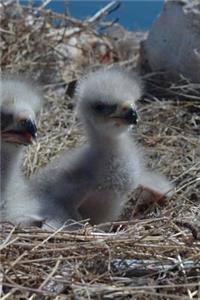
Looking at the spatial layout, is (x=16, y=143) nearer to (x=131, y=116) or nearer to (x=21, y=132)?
(x=21, y=132)

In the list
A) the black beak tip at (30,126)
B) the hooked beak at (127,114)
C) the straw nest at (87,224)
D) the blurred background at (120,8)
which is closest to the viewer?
the straw nest at (87,224)

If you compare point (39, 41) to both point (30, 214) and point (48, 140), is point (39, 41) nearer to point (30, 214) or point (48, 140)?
point (48, 140)

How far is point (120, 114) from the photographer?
10.9ft

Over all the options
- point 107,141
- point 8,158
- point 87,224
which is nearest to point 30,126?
point 8,158

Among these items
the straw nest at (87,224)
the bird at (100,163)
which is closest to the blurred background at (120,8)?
the straw nest at (87,224)

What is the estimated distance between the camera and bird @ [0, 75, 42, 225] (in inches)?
118

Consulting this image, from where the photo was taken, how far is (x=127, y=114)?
10.8 ft

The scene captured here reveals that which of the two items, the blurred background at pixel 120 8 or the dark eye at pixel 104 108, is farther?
the blurred background at pixel 120 8

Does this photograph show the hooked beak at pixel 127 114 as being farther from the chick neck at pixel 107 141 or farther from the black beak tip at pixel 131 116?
the chick neck at pixel 107 141

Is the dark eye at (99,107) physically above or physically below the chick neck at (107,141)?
above

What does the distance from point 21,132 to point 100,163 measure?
1.55 ft

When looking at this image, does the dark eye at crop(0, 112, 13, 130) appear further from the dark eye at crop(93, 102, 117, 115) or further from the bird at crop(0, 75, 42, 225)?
the dark eye at crop(93, 102, 117, 115)

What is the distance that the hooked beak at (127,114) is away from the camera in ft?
10.8

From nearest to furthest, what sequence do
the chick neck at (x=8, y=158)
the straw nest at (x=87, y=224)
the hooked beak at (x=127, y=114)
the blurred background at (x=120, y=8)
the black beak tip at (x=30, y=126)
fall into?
the straw nest at (x=87, y=224)
the black beak tip at (x=30, y=126)
the chick neck at (x=8, y=158)
the hooked beak at (x=127, y=114)
the blurred background at (x=120, y=8)
